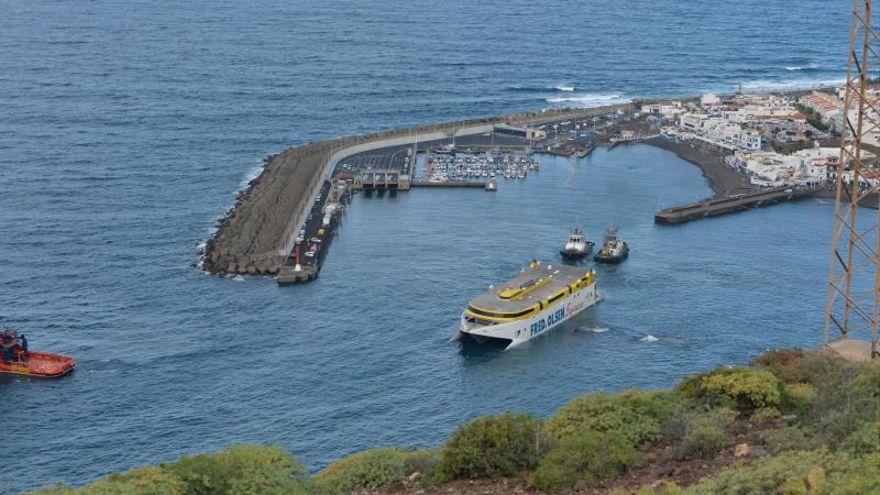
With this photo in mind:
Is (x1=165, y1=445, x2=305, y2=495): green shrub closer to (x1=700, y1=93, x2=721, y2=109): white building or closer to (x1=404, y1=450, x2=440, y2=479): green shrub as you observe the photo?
(x1=404, y1=450, x2=440, y2=479): green shrub

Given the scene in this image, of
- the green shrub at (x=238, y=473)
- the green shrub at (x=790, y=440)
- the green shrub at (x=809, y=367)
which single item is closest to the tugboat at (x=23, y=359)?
the green shrub at (x=238, y=473)

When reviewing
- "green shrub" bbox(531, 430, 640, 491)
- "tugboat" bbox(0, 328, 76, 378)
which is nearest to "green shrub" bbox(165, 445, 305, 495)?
"green shrub" bbox(531, 430, 640, 491)

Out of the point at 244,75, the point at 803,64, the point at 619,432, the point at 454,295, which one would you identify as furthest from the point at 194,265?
the point at 803,64

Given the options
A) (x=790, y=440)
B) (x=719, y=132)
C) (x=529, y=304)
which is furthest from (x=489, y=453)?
(x=719, y=132)

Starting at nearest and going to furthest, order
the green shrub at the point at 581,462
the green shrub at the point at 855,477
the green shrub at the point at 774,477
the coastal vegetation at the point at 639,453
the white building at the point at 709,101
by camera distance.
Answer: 1. the green shrub at the point at 855,477
2. the green shrub at the point at 774,477
3. the coastal vegetation at the point at 639,453
4. the green shrub at the point at 581,462
5. the white building at the point at 709,101

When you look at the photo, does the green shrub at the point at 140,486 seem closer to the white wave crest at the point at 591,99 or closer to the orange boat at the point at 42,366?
the orange boat at the point at 42,366

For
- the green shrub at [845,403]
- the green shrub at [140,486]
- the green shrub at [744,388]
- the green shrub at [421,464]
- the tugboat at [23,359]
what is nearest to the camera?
the green shrub at [140,486]
